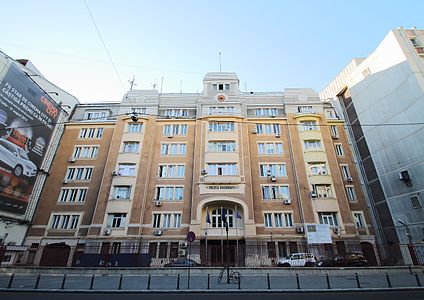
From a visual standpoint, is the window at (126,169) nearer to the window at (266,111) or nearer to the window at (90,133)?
the window at (90,133)

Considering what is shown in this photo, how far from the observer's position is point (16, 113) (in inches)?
1009

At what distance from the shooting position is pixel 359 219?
2884 cm

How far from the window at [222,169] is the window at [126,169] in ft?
32.5

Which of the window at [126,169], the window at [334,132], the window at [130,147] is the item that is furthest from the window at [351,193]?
the window at [130,147]

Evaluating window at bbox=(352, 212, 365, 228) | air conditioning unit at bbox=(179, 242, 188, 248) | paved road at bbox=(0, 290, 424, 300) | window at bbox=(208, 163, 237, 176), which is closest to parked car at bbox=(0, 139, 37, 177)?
paved road at bbox=(0, 290, 424, 300)

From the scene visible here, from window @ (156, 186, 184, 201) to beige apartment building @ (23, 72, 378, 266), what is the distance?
0.41 ft

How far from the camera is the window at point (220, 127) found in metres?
32.3

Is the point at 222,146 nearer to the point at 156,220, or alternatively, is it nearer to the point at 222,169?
the point at 222,169

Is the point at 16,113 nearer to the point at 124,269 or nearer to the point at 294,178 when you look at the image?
the point at 124,269

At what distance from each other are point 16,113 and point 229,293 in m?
28.3

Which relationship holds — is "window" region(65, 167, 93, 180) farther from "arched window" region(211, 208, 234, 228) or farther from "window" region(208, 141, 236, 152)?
"arched window" region(211, 208, 234, 228)

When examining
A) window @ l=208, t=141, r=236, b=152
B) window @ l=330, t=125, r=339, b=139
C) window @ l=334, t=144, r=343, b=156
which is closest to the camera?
window @ l=208, t=141, r=236, b=152

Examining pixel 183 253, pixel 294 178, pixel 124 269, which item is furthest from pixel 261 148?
pixel 124 269

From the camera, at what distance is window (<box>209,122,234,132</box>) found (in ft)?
106
